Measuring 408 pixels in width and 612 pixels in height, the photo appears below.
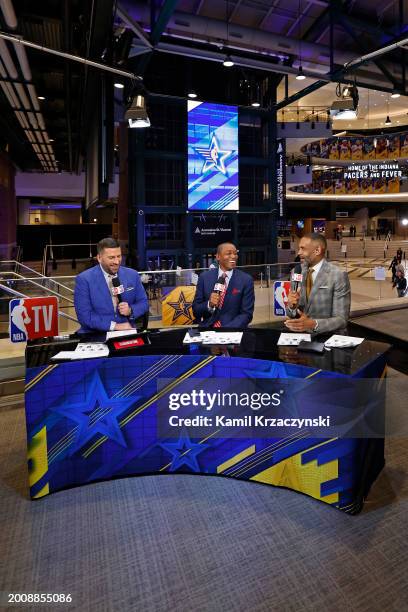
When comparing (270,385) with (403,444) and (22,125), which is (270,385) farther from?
(22,125)

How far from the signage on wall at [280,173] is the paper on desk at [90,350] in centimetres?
1426

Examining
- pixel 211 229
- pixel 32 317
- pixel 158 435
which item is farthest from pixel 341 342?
pixel 211 229

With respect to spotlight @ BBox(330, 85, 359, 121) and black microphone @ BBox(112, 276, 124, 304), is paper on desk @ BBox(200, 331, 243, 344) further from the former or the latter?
spotlight @ BBox(330, 85, 359, 121)

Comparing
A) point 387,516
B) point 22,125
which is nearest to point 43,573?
point 387,516

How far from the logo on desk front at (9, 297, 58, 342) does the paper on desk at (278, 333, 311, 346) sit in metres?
3.59

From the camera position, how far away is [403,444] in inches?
130

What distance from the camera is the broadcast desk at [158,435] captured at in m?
2.51

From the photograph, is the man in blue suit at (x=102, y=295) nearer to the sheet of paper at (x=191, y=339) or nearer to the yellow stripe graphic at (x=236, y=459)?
the sheet of paper at (x=191, y=339)

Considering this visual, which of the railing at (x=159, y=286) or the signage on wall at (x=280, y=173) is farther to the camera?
the signage on wall at (x=280, y=173)

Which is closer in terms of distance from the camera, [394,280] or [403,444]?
[403,444]

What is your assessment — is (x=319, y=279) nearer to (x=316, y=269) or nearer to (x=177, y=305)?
(x=316, y=269)

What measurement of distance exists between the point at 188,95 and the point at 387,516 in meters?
14.0

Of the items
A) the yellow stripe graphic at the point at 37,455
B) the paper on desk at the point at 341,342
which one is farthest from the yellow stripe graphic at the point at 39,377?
the paper on desk at the point at 341,342

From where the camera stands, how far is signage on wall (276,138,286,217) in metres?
15.8
